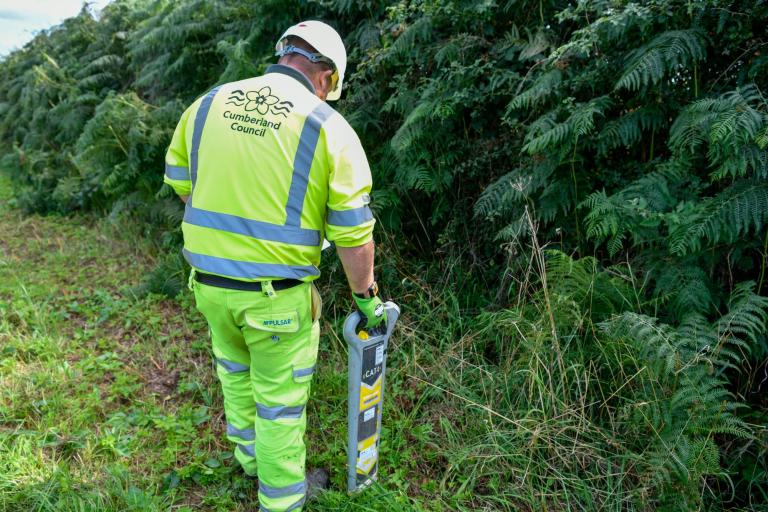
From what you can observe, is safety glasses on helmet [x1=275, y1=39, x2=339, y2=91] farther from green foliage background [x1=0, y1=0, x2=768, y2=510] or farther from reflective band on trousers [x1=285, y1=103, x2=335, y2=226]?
green foliage background [x1=0, y1=0, x2=768, y2=510]

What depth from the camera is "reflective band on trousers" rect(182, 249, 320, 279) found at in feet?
6.95

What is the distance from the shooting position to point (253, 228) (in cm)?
211

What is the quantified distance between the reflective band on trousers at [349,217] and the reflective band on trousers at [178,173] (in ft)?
2.69

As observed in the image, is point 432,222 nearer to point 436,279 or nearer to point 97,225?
point 436,279

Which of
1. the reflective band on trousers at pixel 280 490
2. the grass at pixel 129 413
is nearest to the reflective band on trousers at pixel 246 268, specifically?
the reflective band on trousers at pixel 280 490

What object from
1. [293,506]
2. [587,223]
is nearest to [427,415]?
[293,506]

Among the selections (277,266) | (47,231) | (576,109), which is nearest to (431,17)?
(576,109)

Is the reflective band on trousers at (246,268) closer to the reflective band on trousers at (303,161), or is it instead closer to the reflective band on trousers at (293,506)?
the reflective band on trousers at (303,161)

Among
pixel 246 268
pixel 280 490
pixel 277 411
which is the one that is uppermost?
pixel 246 268

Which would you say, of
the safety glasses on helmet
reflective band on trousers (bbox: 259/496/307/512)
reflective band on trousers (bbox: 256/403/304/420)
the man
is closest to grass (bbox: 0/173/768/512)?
reflective band on trousers (bbox: 259/496/307/512)

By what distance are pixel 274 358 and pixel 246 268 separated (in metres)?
0.45

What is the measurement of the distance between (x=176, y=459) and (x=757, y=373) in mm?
3132

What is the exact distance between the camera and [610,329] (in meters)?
2.64

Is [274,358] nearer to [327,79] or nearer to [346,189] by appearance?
[346,189]
